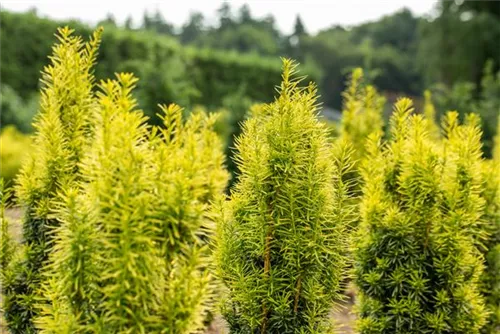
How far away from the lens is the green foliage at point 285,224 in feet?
9.11

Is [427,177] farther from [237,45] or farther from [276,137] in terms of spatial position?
[237,45]

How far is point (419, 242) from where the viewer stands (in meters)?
3.80

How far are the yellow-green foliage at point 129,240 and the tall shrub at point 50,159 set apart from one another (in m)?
0.89

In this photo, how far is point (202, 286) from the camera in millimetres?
2248

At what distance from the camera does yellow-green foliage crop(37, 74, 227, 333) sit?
212cm

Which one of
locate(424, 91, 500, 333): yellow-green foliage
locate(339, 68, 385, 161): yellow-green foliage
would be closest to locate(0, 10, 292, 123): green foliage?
locate(339, 68, 385, 161): yellow-green foliage

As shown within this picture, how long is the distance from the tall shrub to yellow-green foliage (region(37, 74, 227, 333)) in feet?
2.93

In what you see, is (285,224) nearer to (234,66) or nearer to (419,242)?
(419,242)

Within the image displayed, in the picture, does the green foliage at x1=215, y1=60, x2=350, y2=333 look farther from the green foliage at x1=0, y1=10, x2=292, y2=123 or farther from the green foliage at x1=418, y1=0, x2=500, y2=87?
the green foliage at x1=418, y1=0, x2=500, y2=87

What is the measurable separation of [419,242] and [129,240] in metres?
2.34

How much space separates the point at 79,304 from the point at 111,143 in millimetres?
682

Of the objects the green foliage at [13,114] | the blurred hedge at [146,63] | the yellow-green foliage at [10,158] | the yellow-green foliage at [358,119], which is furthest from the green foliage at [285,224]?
the green foliage at [13,114]

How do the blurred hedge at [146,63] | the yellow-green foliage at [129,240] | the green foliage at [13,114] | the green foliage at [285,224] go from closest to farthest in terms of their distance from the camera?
the yellow-green foliage at [129,240], the green foliage at [285,224], the blurred hedge at [146,63], the green foliage at [13,114]

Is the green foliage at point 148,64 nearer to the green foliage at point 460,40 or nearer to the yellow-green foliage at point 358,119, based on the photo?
the yellow-green foliage at point 358,119
